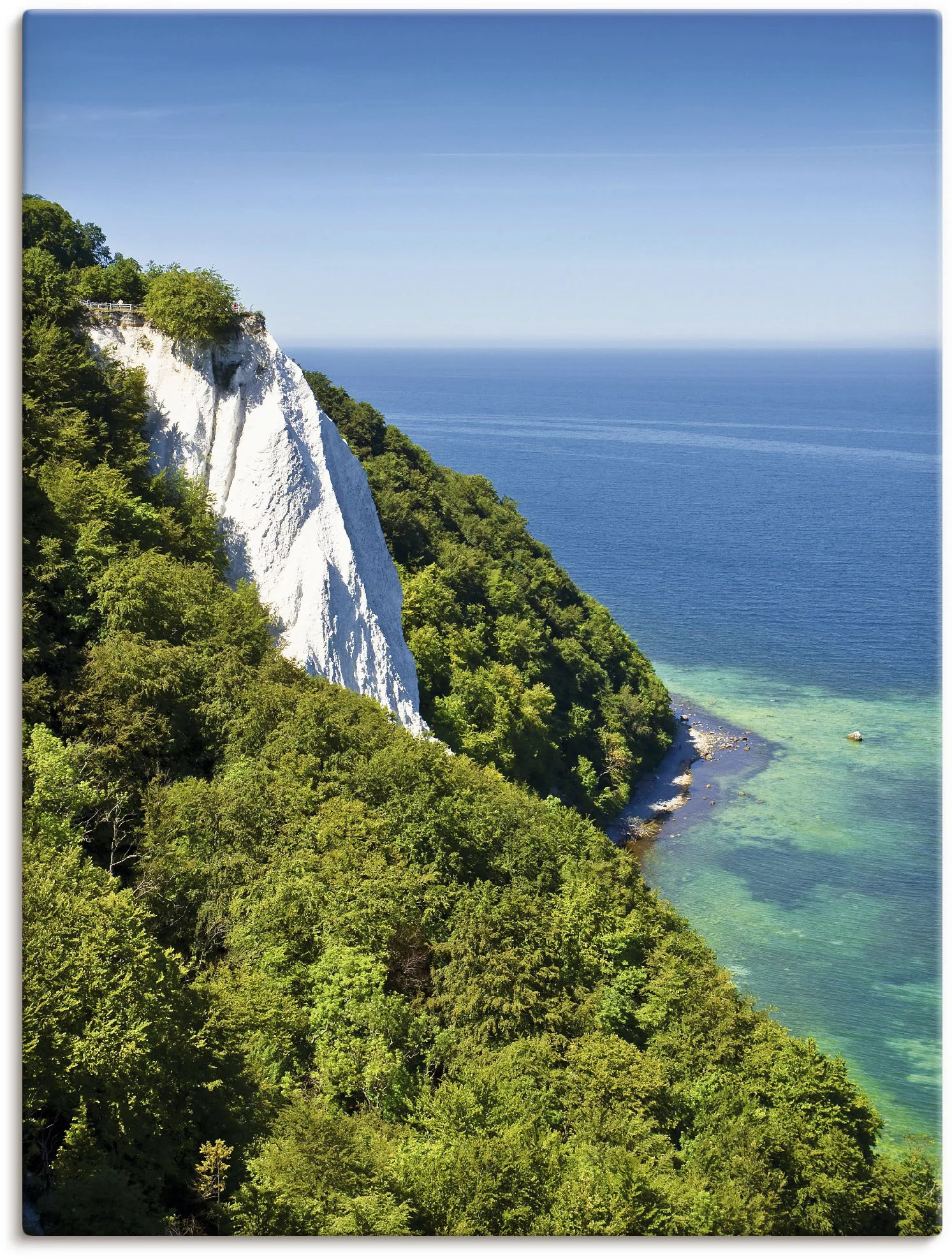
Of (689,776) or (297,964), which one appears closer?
(297,964)

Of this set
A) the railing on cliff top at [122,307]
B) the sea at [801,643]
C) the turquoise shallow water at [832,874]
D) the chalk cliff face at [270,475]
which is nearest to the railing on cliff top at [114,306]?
the railing on cliff top at [122,307]

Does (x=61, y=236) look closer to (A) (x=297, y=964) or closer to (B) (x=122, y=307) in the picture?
(B) (x=122, y=307)

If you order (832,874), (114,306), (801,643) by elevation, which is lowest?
(832,874)

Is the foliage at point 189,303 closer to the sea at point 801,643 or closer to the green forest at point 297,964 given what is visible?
the green forest at point 297,964

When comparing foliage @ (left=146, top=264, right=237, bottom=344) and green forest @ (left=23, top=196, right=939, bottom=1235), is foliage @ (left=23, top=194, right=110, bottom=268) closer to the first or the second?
green forest @ (left=23, top=196, right=939, bottom=1235)

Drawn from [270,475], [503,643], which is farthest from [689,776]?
[270,475]

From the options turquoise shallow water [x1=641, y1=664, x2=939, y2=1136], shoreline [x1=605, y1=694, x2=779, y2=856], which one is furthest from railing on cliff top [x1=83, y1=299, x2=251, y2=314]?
shoreline [x1=605, y1=694, x2=779, y2=856]

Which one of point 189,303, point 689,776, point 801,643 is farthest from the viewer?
point 801,643
